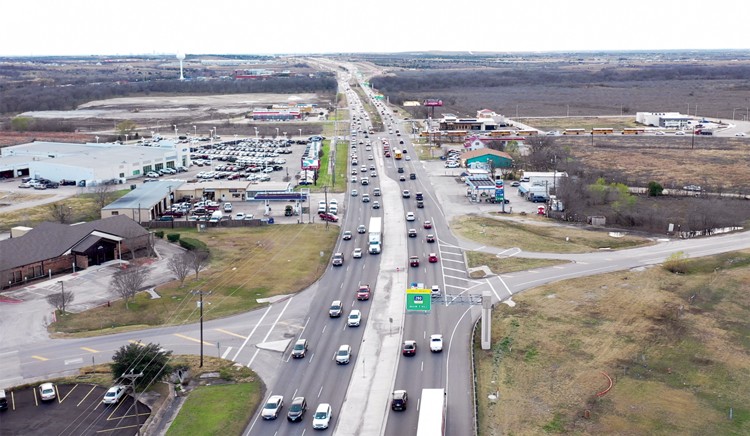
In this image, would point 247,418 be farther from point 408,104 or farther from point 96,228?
point 408,104

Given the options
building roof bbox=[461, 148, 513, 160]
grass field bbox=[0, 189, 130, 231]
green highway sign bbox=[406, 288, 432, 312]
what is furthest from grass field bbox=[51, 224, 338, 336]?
building roof bbox=[461, 148, 513, 160]

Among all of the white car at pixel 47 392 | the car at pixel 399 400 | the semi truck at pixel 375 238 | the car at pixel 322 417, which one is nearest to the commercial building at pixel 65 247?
the semi truck at pixel 375 238

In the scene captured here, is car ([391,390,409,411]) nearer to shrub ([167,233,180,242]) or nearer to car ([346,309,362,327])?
car ([346,309,362,327])

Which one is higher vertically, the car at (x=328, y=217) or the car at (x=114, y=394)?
the car at (x=328, y=217)

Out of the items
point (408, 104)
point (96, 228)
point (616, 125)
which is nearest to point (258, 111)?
point (408, 104)

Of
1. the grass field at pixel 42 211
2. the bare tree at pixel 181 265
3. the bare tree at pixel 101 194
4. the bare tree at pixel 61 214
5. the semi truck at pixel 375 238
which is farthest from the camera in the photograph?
the bare tree at pixel 101 194

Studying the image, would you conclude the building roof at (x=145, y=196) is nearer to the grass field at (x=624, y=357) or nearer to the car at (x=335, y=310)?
the car at (x=335, y=310)
